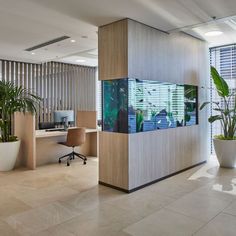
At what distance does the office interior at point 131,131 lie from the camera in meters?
3.20

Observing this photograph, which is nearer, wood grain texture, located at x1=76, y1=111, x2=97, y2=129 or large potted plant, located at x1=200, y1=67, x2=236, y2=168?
large potted plant, located at x1=200, y1=67, x2=236, y2=168

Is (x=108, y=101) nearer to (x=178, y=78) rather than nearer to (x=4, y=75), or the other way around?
(x=178, y=78)

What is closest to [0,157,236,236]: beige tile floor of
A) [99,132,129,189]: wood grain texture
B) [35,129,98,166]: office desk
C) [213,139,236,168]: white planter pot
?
[99,132,129,189]: wood grain texture

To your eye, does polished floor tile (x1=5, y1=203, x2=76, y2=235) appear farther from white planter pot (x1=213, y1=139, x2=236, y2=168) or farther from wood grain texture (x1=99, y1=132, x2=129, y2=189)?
white planter pot (x1=213, y1=139, x2=236, y2=168)

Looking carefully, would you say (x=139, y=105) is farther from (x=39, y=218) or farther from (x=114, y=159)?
(x=39, y=218)

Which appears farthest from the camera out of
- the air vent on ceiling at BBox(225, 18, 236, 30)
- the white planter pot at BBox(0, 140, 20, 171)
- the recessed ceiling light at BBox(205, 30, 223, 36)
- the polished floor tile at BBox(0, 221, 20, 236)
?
the white planter pot at BBox(0, 140, 20, 171)

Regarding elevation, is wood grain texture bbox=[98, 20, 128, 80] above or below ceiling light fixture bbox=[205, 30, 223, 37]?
below

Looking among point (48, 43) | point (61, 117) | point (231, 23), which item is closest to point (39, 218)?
point (61, 117)

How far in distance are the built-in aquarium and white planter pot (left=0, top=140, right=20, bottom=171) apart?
241 cm

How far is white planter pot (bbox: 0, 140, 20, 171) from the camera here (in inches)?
211

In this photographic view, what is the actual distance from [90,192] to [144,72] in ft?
7.30

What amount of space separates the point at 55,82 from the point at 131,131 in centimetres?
557

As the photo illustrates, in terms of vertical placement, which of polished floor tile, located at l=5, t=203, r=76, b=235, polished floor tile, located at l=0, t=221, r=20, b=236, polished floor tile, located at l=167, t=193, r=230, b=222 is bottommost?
polished floor tile, located at l=0, t=221, r=20, b=236

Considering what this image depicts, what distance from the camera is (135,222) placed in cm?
300
